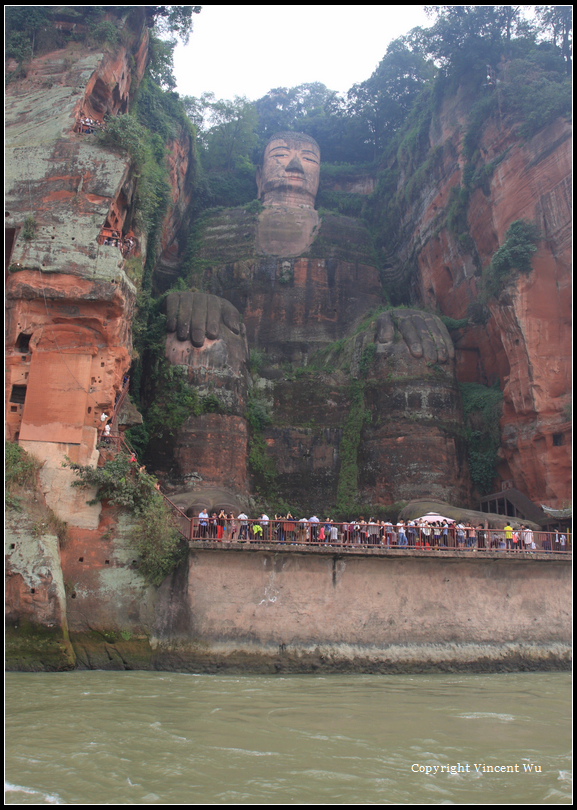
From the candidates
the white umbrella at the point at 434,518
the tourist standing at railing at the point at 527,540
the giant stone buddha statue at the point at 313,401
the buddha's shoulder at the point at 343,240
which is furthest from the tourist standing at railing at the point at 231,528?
the buddha's shoulder at the point at 343,240

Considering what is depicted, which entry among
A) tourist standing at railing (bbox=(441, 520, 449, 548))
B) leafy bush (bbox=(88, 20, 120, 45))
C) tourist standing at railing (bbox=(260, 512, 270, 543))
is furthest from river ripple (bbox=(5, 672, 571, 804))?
leafy bush (bbox=(88, 20, 120, 45))

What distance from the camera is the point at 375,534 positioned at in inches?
808

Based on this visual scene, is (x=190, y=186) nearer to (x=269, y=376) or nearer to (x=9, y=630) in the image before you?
(x=269, y=376)

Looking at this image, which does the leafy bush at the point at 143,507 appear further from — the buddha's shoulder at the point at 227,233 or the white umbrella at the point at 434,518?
the buddha's shoulder at the point at 227,233

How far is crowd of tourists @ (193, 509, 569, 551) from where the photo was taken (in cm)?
1912

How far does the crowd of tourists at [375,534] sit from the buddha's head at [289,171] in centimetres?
2751

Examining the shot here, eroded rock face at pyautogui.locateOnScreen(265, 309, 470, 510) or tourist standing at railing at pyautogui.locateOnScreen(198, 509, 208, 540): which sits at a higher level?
eroded rock face at pyautogui.locateOnScreen(265, 309, 470, 510)

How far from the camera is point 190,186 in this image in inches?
1607

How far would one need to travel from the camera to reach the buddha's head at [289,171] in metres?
43.9

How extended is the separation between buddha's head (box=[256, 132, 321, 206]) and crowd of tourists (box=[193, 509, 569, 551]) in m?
27.5

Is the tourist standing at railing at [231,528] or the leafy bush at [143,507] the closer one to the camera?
the leafy bush at [143,507]

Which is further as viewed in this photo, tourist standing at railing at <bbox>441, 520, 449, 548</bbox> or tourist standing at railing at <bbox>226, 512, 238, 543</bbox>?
tourist standing at railing at <bbox>441, 520, 449, 548</bbox>

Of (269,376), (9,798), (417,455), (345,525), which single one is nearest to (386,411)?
(417,455)

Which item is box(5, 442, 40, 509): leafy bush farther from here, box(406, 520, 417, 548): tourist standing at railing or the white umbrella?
the white umbrella
